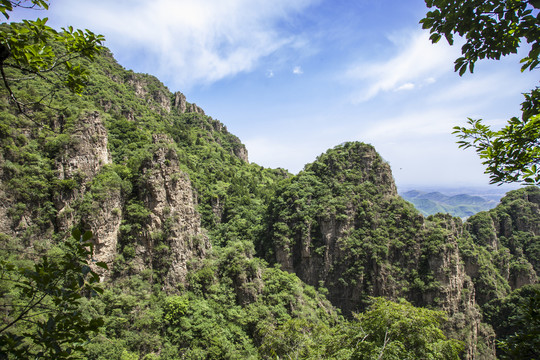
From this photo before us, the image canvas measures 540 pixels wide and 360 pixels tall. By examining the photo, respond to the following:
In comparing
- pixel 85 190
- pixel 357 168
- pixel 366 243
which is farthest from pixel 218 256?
pixel 357 168

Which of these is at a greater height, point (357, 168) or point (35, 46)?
point (357, 168)

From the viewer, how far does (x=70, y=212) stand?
2042 centimetres

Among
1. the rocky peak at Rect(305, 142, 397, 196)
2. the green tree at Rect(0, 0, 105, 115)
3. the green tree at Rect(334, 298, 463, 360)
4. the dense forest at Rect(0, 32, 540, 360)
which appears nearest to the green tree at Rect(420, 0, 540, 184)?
the dense forest at Rect(0, 32, 540, 360)

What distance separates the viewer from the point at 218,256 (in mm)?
31281

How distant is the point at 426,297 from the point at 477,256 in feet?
46.4

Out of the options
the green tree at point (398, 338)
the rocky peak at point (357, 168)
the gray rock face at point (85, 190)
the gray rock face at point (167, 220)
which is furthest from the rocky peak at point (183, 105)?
the green tree at point (398, 338)

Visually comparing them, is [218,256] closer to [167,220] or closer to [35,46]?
[167,220]

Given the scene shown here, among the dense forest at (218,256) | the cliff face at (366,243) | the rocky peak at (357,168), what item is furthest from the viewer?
the rocky peak at (357,168)

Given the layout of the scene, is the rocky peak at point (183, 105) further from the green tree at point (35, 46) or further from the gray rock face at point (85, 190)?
the green tree at point (35, 46)

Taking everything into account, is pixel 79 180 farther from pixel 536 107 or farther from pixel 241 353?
pixel 536 107

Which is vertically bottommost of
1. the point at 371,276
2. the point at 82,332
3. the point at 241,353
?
the point at 241,353

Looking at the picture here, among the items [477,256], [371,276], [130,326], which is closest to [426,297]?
[371,276]

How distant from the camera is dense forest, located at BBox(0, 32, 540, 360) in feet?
34.3

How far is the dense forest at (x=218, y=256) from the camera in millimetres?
10453
